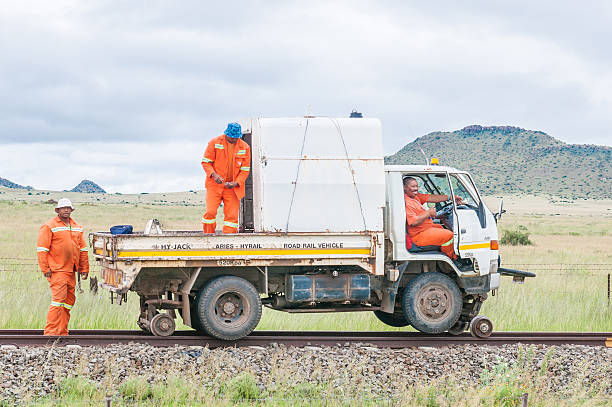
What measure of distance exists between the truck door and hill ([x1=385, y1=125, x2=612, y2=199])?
108 meters

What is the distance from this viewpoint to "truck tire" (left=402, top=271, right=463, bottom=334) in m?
10.9

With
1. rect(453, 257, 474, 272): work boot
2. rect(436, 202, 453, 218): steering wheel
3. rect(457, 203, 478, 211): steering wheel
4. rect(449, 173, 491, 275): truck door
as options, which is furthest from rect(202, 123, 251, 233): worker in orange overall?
rect(453, 257, 474, 272): work boot

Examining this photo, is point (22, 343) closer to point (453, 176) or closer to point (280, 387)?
point (280, 387)

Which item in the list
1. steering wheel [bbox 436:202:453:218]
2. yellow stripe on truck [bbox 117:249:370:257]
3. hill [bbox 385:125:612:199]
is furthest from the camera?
hill [bbox 385:125:612:199]

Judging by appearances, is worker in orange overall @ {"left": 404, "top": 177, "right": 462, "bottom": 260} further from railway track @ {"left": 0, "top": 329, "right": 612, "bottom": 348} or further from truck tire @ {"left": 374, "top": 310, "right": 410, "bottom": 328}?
truck tire @ {"left": 374, "top": 310, "right": 410, "bottom": 328}

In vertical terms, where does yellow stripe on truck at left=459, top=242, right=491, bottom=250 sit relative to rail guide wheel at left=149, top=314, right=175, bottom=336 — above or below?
above

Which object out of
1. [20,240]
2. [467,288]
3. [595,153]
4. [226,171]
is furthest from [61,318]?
[595,153]

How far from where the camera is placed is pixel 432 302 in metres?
11.1

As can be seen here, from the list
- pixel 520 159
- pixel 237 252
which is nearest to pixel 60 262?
pixel 237 252

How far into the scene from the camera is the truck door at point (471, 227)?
1099 centimetres

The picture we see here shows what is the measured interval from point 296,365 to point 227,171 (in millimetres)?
3311

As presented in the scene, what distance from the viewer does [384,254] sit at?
11.1 m

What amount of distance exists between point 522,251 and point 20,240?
20.8 meters

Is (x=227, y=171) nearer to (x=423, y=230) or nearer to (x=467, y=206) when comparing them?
(x=423, y=230)
